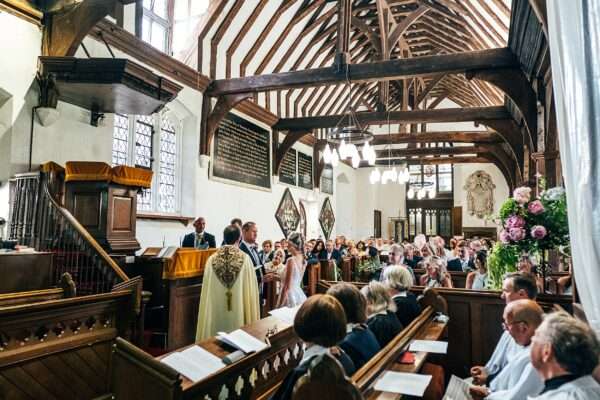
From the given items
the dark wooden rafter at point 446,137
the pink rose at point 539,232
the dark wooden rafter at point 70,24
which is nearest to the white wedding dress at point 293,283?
the pink rose at point 539,232

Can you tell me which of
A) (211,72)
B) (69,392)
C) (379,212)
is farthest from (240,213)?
(379,212)

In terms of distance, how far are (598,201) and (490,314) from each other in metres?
2.73

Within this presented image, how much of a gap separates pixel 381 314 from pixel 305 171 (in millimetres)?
10436

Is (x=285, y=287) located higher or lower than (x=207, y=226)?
lower

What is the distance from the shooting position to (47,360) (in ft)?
9.70

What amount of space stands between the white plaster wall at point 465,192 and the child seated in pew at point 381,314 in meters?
15.6

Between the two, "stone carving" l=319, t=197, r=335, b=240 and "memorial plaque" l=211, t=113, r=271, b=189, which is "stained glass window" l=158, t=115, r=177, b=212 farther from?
"stone carving" l=319, t=197, r=335, b=240

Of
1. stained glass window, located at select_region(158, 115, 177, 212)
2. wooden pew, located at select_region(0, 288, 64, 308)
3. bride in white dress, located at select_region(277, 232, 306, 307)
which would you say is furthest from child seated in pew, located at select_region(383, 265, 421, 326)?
stained glass window, located at select_region(158, 115, 177, 212)

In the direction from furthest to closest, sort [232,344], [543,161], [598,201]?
1. [543,161]
2. [232,344]
3. [598,201]

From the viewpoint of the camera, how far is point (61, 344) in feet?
10.1

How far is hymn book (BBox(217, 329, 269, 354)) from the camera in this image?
228 centimetres

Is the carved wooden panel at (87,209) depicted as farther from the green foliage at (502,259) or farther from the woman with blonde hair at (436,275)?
the green foliage at (502,259)

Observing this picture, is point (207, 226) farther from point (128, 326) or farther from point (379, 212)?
point (379, 212)

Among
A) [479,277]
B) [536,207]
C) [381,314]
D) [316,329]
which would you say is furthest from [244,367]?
[479,277]
